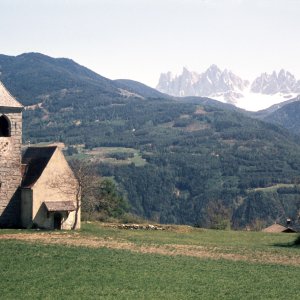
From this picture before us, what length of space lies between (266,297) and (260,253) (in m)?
20.2

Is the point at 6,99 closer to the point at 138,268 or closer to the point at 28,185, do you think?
the point at 28,185

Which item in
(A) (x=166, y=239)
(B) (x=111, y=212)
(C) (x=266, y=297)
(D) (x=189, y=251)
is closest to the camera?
(C) (x=266, y=297)

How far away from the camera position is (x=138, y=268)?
1612 inches

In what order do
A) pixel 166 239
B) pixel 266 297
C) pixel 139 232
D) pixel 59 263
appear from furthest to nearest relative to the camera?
pixel 139 232
pixel 166 239
pixel 59 263
pixel 266 297

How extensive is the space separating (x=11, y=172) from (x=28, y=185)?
2051 millimetres

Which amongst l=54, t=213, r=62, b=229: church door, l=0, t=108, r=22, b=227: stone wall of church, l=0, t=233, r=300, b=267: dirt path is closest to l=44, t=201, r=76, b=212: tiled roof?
l=54, t=213, r=62, b=229: church door

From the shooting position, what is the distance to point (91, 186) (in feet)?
237

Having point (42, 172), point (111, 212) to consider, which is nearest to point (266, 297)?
point (42, 172)

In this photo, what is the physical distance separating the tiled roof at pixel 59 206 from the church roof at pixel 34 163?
2.53 metres

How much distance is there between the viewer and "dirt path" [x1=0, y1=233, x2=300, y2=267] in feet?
163

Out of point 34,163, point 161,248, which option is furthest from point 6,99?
point 161,248

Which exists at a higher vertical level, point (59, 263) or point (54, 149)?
point (54, 149)

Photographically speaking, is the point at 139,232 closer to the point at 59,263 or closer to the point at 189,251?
the point at 189,251

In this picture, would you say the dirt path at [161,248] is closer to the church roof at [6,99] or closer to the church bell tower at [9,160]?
the church bell tower at [9,160]
